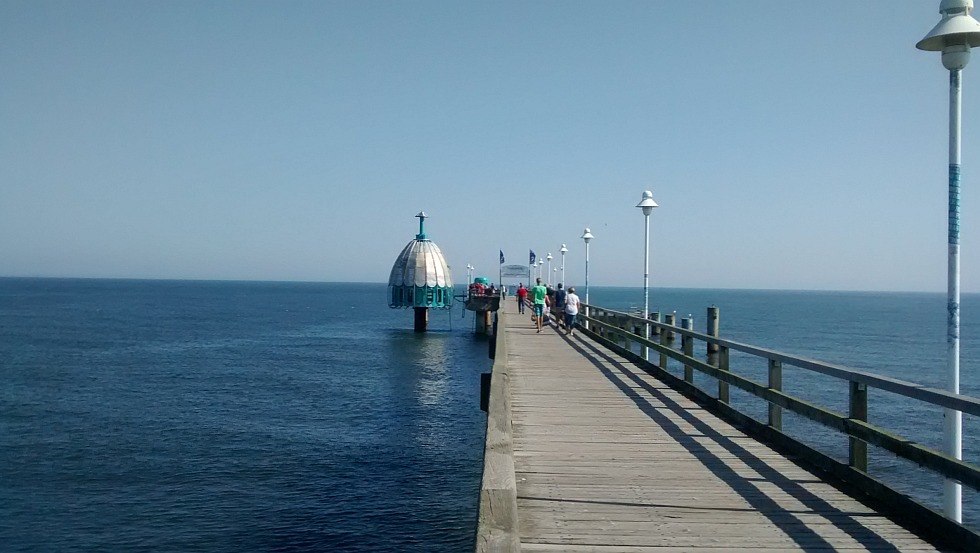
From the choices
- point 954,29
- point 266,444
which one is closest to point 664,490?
point 954,29

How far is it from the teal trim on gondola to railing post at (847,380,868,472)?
5670 centimetres

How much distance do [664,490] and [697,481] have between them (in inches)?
18.0

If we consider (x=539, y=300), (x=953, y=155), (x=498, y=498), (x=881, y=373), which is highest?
(x=953, y=155)

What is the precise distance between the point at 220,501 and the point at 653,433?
1078 centimetres

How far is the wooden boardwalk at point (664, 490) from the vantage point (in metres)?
5.20

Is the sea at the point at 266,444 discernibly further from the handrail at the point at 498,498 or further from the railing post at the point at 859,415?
the railing post at the point at 859,415

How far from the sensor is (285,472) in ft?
60.2

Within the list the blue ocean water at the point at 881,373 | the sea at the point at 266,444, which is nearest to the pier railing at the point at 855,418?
the blue ocean water at the point at 881,373

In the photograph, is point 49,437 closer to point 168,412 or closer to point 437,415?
Result: point 168,412

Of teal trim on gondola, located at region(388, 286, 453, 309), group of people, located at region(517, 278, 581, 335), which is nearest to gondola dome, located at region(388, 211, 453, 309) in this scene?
teal trim on gondola, located at region(388, 286, 453, 309)

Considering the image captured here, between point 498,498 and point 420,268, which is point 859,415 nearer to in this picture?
point 498,498

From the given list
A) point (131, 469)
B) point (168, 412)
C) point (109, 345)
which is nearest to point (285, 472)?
point (131, 469)

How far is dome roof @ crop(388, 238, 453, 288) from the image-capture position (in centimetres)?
6325

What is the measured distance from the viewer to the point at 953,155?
5652mm
